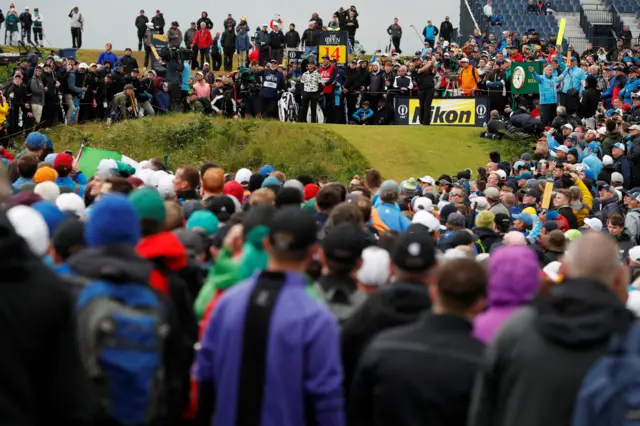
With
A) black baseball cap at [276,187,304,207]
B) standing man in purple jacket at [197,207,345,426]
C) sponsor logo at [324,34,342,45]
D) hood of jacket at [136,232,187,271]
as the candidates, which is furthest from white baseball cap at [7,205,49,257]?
sponsor logo at [324,34,342,45]

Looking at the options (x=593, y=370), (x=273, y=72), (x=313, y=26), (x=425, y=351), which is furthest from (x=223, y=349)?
(x=313, y=26)

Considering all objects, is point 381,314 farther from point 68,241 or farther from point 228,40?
point 228,40

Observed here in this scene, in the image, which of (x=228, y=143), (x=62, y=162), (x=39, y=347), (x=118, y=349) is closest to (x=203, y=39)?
(x=228, y=143)

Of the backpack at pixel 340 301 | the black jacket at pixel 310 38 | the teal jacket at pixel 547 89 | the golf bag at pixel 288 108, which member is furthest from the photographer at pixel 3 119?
the backpack at pixel 340 301

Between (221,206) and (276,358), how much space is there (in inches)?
154

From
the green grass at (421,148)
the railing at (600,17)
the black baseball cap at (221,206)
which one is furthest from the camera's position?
the railing at (600,17)

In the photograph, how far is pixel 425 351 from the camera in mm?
4773

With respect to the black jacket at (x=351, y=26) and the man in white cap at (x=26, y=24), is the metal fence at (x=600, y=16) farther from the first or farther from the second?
the man in white cap at (x=26, y=24)

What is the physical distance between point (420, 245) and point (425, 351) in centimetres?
87

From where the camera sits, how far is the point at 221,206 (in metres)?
8.66

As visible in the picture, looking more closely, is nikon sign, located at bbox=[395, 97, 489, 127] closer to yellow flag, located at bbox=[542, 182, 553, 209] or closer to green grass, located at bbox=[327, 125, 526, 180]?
green grass, located at bbox=[327, 125, 526, 180]

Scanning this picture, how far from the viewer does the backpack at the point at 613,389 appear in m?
4.24

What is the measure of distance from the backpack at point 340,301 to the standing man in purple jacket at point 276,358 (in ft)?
2.70

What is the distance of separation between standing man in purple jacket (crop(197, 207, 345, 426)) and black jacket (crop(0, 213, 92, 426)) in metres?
1.03
